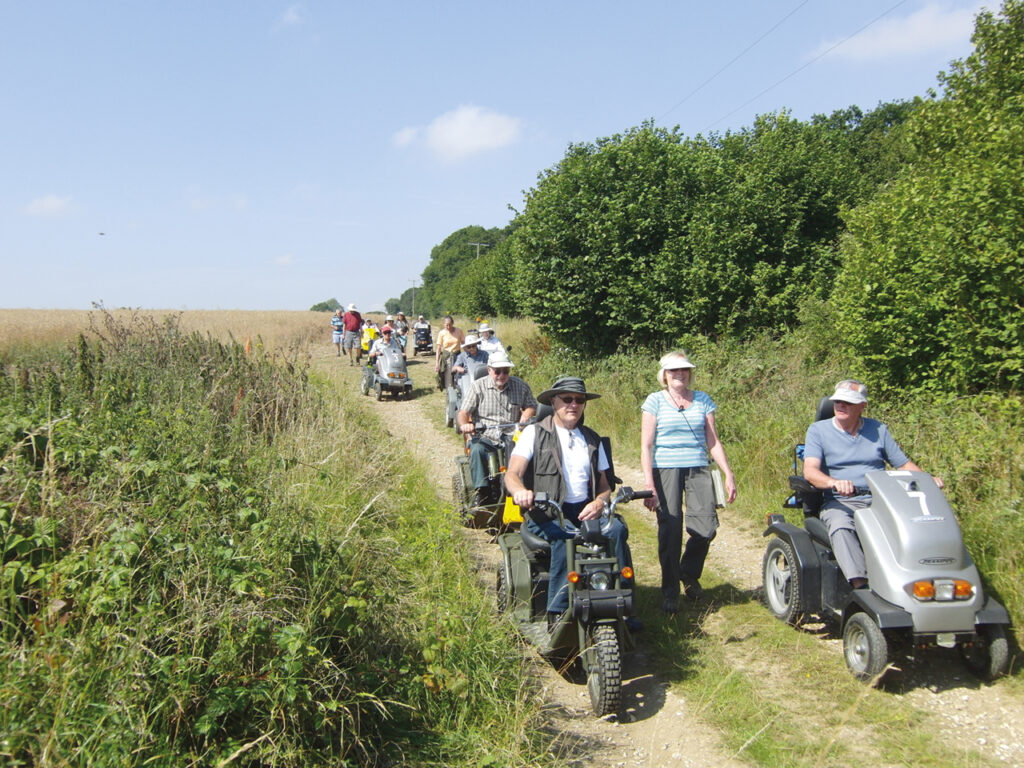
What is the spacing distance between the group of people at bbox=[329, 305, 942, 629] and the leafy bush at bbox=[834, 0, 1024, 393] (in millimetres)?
2699

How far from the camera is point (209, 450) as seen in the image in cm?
463

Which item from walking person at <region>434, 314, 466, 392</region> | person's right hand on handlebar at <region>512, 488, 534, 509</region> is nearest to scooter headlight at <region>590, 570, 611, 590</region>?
person's right hand on handlebar at <region>512, 488, 534, 509</region>

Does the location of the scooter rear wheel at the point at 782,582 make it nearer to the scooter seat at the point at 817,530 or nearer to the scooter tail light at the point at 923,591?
the scooter seat at the point at 817,530

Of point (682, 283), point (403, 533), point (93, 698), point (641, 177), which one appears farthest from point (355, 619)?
point (641, 177)

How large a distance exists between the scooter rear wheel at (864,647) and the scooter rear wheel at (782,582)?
460 mm

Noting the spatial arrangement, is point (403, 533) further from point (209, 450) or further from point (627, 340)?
point (627, 340)

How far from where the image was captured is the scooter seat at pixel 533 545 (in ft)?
14.9

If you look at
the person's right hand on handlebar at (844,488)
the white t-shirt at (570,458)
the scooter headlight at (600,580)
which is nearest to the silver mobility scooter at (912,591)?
the person's right hand on handlebar at (844,488)

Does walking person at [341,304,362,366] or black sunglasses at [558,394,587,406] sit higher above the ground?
walking person at [341,304,362,366]

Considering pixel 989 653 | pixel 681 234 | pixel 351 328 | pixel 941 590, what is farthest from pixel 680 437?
pixel 351 328

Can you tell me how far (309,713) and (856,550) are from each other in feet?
11.1

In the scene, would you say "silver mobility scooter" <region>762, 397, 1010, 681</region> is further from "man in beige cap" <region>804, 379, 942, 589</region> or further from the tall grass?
the tall grass

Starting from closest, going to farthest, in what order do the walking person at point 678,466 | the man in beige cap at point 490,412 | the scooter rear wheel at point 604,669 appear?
the scooter rear wheel at point 604,669 → the walking person at point 678,466 → the man in beige cap at point 490,412

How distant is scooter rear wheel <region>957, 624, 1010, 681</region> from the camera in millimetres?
4250
